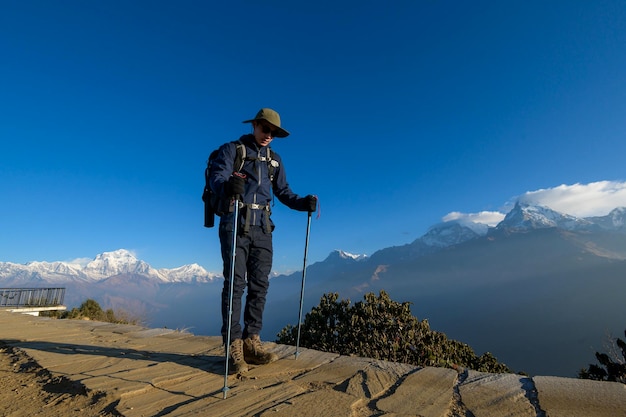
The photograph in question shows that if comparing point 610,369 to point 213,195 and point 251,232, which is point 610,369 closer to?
point 251,232

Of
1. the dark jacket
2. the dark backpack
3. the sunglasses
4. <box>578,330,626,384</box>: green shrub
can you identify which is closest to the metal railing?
the dark backpack

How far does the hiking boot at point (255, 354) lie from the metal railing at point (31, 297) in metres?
25.1

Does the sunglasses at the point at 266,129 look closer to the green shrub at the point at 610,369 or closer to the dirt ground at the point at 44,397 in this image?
the dirt ground at the point at 44,397

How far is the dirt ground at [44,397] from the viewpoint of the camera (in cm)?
231

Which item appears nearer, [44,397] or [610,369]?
[44,397]

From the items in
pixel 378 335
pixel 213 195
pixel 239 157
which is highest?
pixel 239 157

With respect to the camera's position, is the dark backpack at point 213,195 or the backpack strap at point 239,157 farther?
the backpack strap at point 239,157

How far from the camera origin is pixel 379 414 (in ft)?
7.18

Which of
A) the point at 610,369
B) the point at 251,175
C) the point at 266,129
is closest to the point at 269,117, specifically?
the point at 266,129

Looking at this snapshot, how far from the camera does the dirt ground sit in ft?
7.59

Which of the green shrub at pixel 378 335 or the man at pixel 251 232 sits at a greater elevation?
the man at pixel 251 232

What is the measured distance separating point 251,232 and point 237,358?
123cm

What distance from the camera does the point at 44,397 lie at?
265cm

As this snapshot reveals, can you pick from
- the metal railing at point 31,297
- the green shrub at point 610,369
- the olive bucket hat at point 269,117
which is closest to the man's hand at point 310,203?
the olive bucket hat at point 269,117
